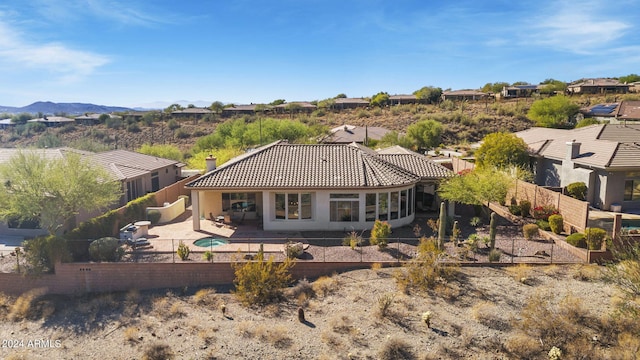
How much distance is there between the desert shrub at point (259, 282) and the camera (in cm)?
1850

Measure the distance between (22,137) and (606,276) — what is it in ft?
350

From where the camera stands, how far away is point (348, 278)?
1966 cm

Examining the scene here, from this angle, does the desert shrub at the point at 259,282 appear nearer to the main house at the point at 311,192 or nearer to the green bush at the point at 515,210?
the main house at the point at 311,192

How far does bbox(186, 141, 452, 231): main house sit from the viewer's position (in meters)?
25.2

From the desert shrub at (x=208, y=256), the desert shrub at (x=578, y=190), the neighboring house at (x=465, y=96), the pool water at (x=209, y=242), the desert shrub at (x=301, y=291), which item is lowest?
the desert shrub at (x=301, y=291)

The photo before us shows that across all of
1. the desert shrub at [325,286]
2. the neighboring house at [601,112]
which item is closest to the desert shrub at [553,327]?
the desert shrub at [325,286]

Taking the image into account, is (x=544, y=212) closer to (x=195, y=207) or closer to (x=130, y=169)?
(x=195, y=207)

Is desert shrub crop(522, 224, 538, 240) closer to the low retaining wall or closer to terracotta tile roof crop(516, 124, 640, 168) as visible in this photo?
terracotta tile roof crop(516, 124, 640, 168)

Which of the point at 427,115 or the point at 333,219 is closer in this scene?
the point at 333,219

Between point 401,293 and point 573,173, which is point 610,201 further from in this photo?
point 401,293

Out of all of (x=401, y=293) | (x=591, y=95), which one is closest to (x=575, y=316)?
(x=401, y=293)

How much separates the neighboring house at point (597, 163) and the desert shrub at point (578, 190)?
360mm

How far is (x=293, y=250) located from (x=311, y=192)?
5387 millimetres

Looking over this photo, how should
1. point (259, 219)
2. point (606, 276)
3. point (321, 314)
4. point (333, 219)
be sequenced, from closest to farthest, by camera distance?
point (606, 276), point (321, 314), point (333, 219), point (259, 219)
